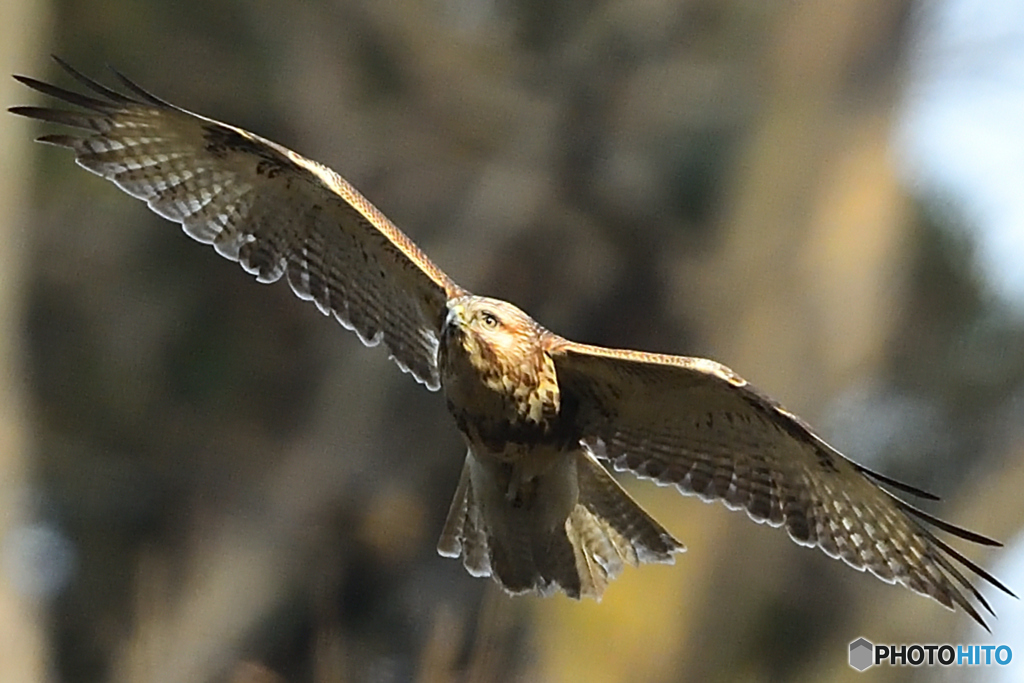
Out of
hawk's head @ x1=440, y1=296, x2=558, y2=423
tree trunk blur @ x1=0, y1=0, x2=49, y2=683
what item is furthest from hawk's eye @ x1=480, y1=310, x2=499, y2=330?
tree trunk blur @ x1=0, y1=0, x2=49, y2=683

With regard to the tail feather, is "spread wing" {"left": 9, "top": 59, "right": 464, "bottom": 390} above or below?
above

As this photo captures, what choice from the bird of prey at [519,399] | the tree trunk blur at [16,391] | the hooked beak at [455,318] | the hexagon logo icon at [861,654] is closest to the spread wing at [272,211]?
the bird of prey at [519,399]

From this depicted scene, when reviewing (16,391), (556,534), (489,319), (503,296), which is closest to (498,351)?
(489,319)

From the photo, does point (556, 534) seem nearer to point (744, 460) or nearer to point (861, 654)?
point (744, 460)

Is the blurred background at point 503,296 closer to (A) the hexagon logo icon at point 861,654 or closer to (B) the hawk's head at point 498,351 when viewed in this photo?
(A) the hexagon logo icon at point 861,654

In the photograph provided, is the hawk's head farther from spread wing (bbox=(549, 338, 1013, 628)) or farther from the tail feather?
the tail feather

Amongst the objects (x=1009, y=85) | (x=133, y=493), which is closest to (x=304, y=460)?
(x=133, y=493)

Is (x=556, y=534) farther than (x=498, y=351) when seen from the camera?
Yes
